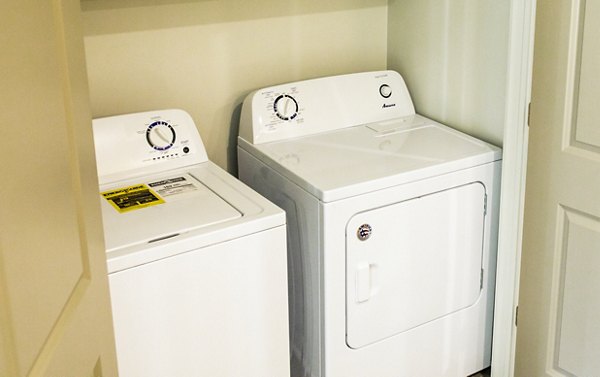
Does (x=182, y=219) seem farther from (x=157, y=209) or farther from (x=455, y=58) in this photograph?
(x=455, y=58)

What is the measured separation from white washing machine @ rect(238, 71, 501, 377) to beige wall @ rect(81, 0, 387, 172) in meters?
0.13

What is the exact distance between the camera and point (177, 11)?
2.32 m

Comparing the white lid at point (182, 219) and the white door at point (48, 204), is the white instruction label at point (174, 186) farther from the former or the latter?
the white door at point (48, 204)

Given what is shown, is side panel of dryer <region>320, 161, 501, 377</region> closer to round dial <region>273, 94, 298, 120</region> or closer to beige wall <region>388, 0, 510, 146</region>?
beige wall <region>388, 0, 510, 146</region>

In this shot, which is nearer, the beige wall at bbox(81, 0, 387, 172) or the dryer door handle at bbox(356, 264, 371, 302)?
the dryer door handle at bbox(356, 264, 371, 302)

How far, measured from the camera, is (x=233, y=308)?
1927 mm

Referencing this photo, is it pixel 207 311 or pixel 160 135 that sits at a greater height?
pixel 160 135

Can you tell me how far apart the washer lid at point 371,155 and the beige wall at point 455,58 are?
73 millimetres

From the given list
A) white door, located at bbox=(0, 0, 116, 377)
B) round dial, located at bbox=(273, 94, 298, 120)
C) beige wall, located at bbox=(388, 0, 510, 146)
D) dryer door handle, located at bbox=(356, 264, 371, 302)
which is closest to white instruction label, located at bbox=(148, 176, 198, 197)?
round dial, located at bbox=(273, 94, 298, 120)

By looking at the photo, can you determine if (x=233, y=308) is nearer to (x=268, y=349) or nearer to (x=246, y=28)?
(x=268, y=349)

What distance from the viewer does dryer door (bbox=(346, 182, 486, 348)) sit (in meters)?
2.14

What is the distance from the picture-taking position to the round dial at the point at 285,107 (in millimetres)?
2418

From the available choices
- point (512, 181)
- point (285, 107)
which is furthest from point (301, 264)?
point (512, 181)

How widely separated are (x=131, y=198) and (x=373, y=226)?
696mm
